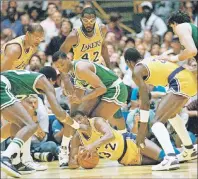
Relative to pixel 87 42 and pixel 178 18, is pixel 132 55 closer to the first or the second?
pixel 178 18

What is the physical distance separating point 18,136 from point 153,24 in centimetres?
673

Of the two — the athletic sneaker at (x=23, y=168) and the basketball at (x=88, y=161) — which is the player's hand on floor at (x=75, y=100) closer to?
the basketball at (x=88, y=161)

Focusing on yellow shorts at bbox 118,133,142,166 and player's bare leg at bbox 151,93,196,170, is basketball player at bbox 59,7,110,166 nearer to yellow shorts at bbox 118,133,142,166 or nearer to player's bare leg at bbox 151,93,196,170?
yellow shorts at bbox 118,133,142,166

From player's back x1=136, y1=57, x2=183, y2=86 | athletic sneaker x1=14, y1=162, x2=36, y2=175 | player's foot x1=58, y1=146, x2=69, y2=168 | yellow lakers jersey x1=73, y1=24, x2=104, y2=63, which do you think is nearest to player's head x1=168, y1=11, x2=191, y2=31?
player's back x1=136, y1=57, x2=183, y2=86

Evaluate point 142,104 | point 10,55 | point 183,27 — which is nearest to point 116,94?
point 142,104

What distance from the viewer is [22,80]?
8289 mm

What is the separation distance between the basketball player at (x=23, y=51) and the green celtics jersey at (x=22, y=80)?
43 cm

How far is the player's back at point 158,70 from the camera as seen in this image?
351 inches

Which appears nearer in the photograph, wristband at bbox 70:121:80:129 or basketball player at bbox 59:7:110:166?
wristband at bbox 70:121:80:129

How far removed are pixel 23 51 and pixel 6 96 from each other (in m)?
1.00

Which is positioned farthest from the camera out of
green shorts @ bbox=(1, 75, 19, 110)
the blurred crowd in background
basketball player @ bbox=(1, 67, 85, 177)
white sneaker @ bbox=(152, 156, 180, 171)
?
the blurred crowd in background

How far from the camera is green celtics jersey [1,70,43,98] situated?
27.1 feet

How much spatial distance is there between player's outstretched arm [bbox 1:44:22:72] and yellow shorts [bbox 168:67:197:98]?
1879 mm

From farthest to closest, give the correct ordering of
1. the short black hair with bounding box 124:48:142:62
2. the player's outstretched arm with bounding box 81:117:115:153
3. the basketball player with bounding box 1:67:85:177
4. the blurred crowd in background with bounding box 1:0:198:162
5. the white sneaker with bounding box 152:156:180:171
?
the blurred crowd in background with bounding box 1:0:198:162
the short black hair with bounding box 124:48:142:62
the white sneaker with bounding box 152:156:180:171
the player's outstretched arm with bounding box 81:117:115:153
the basketball player with bounding box 1:67:85:177
